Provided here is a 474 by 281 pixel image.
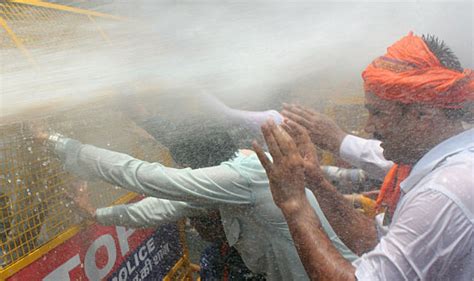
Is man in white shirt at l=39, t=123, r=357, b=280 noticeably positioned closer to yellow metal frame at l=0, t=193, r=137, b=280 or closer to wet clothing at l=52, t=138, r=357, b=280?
wet clothing at l=52, t=138, r=357, b=280

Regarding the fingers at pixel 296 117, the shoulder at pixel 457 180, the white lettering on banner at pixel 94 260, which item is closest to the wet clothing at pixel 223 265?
the white lettering on banner at pixel 94 260

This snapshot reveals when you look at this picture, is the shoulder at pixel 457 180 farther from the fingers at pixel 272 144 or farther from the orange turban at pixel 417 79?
the fingers at pixel 272 144

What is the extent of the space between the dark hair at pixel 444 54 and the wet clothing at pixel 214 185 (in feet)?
2.87

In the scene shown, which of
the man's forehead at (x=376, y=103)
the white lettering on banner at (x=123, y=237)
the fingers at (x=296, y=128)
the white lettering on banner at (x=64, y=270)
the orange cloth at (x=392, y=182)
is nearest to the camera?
the man's forehead at (x=376, y=103)

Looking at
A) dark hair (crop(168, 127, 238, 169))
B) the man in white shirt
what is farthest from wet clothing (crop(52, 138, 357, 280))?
dark hair (crop(168, 127, 238, 169))

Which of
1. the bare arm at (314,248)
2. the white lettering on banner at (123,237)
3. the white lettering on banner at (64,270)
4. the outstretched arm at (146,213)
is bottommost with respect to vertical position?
the white lettering on banner at (123,237)

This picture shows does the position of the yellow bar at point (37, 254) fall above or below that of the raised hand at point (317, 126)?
below

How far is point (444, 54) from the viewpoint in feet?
5.50

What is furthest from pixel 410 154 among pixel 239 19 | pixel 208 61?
pixel 239 19

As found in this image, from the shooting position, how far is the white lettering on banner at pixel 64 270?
186 cm

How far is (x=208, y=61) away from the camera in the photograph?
2.35 m

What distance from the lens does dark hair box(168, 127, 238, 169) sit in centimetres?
221

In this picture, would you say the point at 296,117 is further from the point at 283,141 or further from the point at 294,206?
the point at 294,206

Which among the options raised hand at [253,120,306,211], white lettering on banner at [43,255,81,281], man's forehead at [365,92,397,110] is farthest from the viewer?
white lettering on banner at [43,255,81,281]
